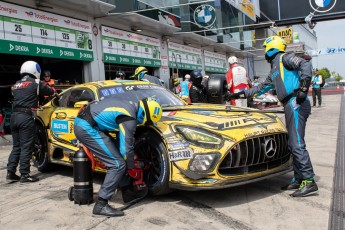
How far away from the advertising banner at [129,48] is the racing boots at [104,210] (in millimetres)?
10096

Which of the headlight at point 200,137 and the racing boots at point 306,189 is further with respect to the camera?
the racing boots at point 306,189

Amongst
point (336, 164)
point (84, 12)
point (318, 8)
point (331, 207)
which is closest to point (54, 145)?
point (331, 207)

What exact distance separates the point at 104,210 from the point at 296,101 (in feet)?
7.87

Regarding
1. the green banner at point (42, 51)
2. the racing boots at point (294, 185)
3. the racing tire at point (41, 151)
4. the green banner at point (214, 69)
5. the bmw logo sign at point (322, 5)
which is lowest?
the racing boots at point (294, 185)

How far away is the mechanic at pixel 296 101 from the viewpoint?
13.6 feet

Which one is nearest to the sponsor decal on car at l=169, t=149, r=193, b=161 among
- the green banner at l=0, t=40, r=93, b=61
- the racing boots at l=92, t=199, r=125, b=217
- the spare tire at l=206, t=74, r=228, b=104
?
the racing boots at l=92, t=199, r=125, b=217

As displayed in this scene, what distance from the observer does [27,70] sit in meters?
5.38

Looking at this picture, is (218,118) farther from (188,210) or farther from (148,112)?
(188,210)

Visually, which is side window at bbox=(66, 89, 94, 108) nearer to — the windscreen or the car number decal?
the windscreen

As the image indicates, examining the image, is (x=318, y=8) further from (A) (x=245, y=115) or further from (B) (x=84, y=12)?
(A) (x=245, y=115)

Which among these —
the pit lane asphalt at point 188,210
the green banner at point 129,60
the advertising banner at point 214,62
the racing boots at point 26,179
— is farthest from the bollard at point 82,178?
the advertising banner at point 214,62

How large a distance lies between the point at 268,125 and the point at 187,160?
1095 millimetres

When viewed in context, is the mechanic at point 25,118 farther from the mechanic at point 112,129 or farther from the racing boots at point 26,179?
the mechanic at point 112,129

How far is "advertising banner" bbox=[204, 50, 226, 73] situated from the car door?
18.5 m
